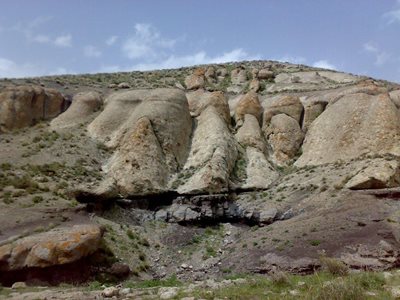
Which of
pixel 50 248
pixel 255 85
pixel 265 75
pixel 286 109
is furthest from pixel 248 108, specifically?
pixel 50 248

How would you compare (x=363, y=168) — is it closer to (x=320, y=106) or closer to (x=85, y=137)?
(x=320, y=106)

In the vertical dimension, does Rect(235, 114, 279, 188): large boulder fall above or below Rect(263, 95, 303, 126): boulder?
below

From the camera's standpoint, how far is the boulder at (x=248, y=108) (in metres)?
38.0

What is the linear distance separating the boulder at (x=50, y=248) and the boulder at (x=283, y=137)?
1751cm

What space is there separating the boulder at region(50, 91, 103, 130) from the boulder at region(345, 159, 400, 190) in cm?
2161

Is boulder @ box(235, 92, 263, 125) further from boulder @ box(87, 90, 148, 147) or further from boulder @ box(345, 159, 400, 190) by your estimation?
boulder @ box(345, 159, 400, 190)

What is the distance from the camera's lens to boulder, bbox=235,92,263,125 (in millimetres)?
37969

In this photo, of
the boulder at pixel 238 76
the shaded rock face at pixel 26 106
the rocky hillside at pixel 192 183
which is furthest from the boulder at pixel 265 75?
the shaded rock face at pixel 26 106

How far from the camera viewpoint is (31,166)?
27484mm

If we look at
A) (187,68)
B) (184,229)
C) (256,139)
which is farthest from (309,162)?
(187,68)

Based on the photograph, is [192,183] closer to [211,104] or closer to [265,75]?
[211,104]

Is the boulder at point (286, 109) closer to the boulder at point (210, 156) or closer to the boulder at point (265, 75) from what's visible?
the boulder at point (210, 156)

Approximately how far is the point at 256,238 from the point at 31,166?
47.6 feet

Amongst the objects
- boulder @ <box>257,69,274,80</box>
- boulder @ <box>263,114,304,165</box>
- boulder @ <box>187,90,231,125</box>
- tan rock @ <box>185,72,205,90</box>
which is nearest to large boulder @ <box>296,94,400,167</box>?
boulder @ <box>263,114,304,165</box>
